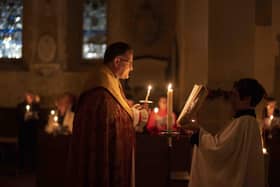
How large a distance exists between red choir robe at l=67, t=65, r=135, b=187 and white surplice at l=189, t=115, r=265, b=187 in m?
0.77

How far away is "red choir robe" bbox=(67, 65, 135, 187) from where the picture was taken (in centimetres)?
462

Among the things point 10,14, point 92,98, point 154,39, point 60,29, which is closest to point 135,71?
point 154,39

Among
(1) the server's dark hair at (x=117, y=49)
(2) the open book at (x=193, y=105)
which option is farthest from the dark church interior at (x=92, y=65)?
(2) the open book at (x=193, y=105)

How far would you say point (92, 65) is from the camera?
14148mm

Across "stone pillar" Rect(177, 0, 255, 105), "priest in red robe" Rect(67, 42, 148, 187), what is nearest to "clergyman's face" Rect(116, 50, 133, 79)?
"priest in red robe" Rect(67, 42, 148, 187)

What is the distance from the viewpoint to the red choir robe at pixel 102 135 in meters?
4.62

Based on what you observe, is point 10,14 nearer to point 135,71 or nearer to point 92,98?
point 135,71

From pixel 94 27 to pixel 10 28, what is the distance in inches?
82.2

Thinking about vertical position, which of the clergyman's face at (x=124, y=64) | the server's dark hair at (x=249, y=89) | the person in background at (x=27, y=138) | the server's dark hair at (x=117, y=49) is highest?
the server's dark hair at (x=117, y=49)

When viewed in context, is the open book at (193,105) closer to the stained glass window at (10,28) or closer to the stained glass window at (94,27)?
the stained glass window at (94,27)

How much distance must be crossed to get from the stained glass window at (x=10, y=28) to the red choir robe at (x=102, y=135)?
10.0m

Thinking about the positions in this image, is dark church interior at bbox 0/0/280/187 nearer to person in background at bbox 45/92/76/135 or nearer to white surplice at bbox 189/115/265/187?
person in background at bbox 45/92/76/135

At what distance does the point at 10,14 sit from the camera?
14562 mm

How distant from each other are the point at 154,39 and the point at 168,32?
37 cm
